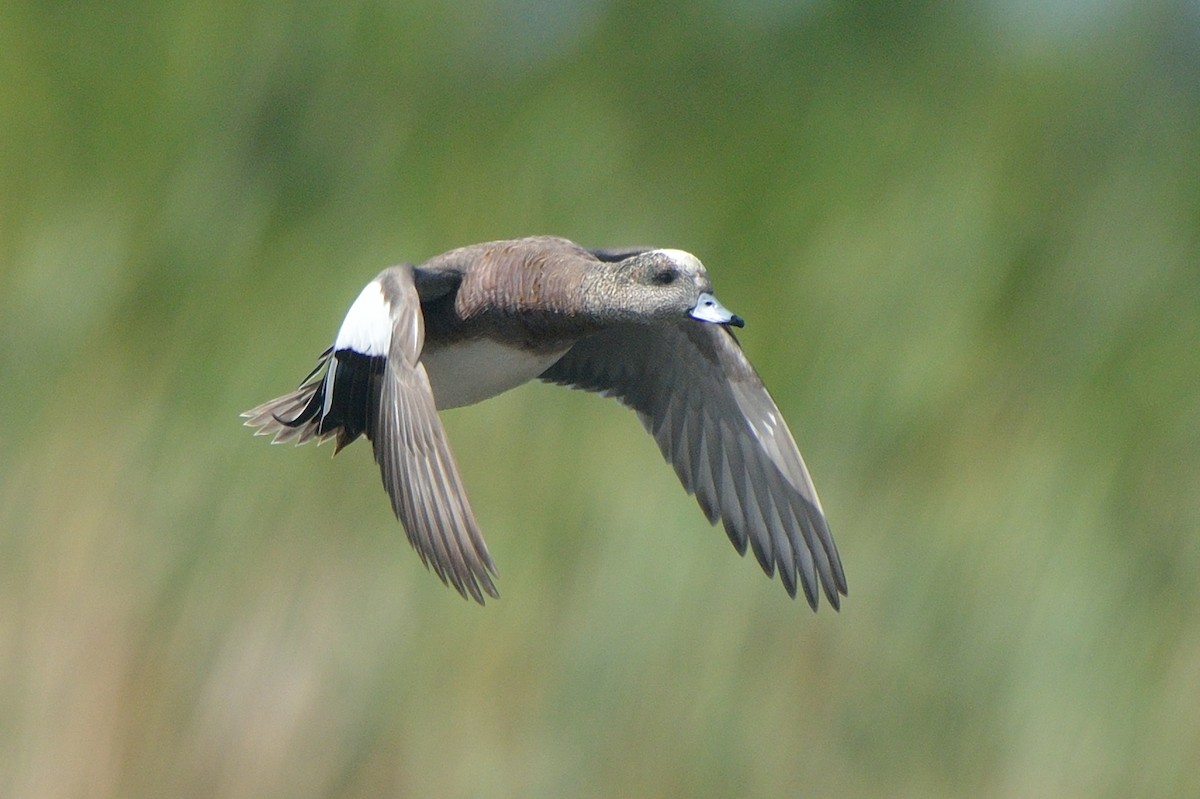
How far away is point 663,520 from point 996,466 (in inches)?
35.6

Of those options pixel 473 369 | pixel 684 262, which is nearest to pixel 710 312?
pixel 684 262

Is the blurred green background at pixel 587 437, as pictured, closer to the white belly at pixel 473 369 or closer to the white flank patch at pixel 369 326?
the white belly at pixel 473 369

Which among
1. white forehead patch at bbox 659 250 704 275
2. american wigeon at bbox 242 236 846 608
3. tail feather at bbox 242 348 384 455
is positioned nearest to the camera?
american wigeon at bbox 242 236 846 608

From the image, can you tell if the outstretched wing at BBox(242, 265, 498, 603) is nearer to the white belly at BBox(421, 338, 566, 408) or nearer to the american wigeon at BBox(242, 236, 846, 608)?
the american wigeon at BBox(242, 236, 846, 608)

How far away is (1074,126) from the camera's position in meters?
4.61

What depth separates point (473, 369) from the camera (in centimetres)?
326

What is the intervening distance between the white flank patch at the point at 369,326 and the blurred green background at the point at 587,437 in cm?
99

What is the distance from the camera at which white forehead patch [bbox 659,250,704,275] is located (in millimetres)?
3160

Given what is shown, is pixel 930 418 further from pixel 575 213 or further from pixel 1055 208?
pixel 575 213

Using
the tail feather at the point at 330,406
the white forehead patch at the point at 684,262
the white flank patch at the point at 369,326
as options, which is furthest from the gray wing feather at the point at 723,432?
the white flank patch at the point at 369,326

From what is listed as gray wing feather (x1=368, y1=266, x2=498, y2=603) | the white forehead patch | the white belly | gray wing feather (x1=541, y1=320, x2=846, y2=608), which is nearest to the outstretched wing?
gray wing feather (x1=368, y1=266, x2=498, y2=603)

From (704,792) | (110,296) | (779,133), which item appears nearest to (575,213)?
(779,133)

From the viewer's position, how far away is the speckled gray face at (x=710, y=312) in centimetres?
306

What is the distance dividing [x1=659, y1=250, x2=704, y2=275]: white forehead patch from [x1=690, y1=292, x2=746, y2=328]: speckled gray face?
0.18 ft
